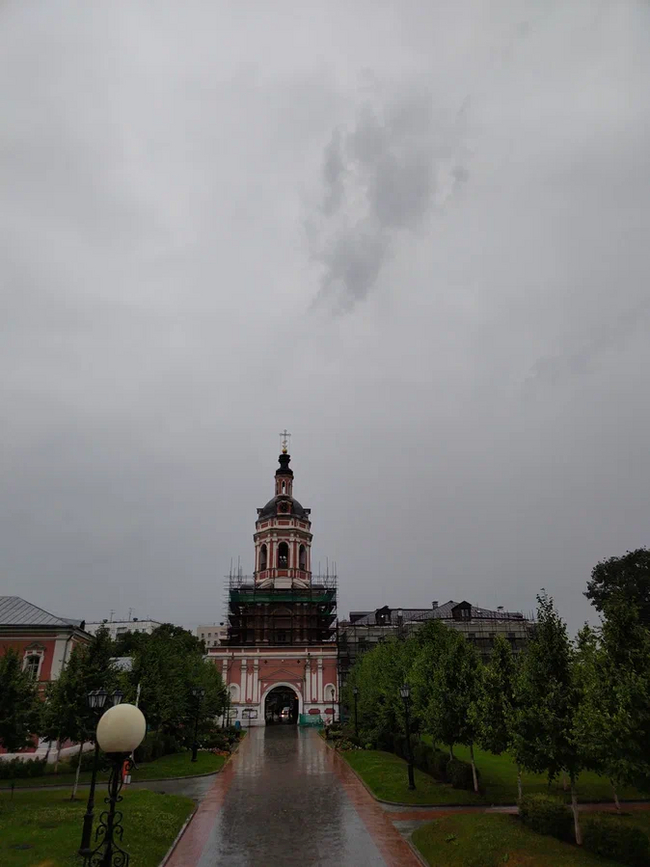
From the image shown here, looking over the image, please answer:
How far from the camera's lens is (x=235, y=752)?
39.4m

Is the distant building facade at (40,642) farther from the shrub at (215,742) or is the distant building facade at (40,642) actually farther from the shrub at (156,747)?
the shrub at (215,742)

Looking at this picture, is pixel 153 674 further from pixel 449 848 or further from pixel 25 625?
pixel 449 848

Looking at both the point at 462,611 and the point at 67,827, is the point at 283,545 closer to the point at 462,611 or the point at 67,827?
the point at 462,611

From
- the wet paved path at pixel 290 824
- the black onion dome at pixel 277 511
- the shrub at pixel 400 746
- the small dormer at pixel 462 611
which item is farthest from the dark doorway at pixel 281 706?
the wet paved path at pixel 290 824

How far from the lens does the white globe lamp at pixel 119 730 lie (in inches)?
384

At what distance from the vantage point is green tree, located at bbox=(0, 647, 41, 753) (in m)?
21.7

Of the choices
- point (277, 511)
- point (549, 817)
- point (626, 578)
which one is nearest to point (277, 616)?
point (277, 511)

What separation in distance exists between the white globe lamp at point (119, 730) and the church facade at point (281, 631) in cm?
5688

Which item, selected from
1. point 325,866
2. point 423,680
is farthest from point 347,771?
point 325,866

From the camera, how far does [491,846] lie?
15.2 m

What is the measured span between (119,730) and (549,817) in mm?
13528

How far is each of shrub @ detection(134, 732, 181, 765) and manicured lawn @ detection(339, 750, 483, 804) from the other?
11350 mm

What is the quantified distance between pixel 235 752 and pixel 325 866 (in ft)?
91.7

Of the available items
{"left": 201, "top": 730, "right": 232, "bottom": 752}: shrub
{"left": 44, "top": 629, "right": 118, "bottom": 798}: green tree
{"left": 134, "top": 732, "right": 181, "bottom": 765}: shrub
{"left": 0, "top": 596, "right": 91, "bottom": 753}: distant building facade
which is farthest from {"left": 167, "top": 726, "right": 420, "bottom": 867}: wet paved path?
{"left": 0, "top": 596, "right": 91, "bottom": 753}: distant building facade
